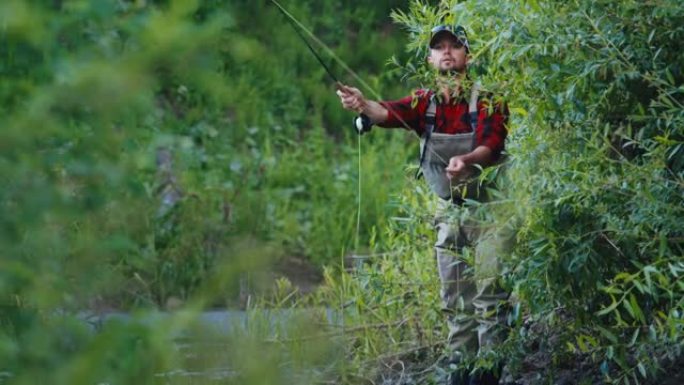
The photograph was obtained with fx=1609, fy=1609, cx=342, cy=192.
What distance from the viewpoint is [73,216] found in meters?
2.85

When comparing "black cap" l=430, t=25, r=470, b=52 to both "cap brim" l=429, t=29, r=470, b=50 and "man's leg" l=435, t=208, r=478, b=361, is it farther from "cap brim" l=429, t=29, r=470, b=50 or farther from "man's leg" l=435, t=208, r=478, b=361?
"man's leg" l=435, t=208, r=478, b=361

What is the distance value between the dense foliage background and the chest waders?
14cm

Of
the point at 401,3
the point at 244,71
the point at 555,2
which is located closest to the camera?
the point at 555,2

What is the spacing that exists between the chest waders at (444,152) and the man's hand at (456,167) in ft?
0.26

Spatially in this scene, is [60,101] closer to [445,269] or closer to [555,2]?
[555,2]

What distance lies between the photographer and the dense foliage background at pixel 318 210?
280 centimetres

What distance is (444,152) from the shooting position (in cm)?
601

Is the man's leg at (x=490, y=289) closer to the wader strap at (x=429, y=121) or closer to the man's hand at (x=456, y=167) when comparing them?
the man's hand at (x=456, y=167)

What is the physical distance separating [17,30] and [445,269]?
3603 millimetres

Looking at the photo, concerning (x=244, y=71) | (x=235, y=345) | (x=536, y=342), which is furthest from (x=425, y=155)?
(x=244, y=71)

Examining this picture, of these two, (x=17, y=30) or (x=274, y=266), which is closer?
(x=17, y=30)

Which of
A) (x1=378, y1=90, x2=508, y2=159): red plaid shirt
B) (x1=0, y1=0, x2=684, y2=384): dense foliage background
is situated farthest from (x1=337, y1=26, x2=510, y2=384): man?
(x1=0, y1=0, x2=684, y2=384): dense foliage background

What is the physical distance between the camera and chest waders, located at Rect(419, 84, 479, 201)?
19.4ft

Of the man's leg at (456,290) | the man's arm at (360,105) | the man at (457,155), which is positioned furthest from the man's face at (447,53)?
the man's leg at (456,290)
